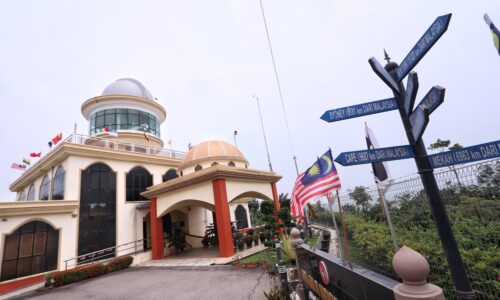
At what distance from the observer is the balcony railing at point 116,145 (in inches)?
634

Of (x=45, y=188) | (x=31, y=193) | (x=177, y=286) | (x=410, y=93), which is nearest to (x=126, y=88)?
(x=45, y=188)

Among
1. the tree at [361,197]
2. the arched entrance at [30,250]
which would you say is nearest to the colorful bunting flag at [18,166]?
the arched entrance at [30,250]

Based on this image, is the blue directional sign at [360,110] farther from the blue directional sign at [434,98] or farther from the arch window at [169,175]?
the arch window at [169,175]

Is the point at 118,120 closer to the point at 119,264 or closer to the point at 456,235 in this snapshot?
the point at 119,264

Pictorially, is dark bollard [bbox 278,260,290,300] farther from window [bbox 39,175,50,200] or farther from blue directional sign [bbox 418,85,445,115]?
window [bbox 39,175,50,200]

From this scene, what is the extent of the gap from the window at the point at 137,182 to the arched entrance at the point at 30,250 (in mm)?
Answer: 4961

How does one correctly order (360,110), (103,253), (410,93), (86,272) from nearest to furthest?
1. (410,93)
2. (360,110)
3. (86,272)
4. (103,253)

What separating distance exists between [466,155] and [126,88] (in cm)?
2652

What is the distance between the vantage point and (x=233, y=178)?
44.0ft

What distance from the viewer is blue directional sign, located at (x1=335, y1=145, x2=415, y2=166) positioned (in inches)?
108

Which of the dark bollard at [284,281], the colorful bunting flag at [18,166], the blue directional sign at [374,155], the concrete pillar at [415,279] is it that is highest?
the colorful bunting flag at [18,166]

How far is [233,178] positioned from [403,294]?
11653mm

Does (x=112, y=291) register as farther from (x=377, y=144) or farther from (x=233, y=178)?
(x=377, y=144)

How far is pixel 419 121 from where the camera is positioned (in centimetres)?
236
